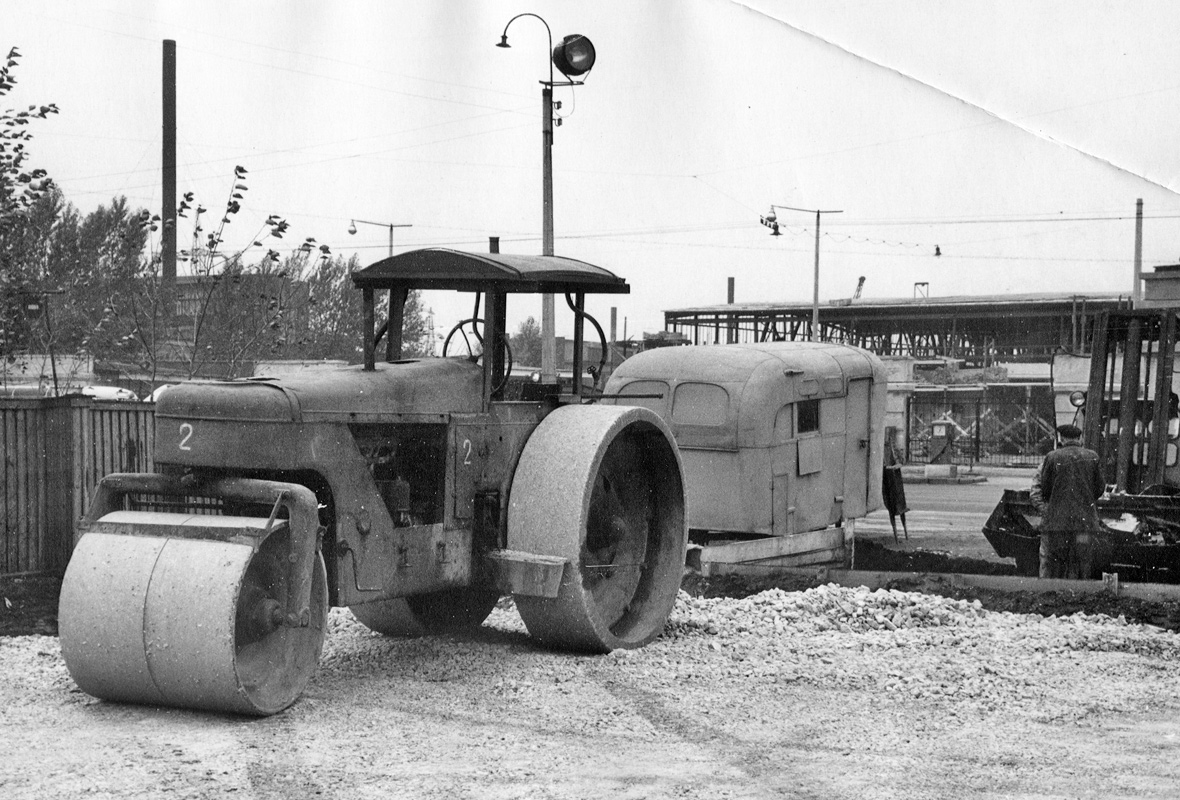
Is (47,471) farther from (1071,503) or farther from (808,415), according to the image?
(1071,503)

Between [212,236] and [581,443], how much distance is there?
909 cm

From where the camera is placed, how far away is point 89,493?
12008mm

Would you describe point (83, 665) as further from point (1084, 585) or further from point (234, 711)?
point (1084, 585)

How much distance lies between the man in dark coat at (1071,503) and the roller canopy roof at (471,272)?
5.49 m

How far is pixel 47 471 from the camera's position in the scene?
38.5 ft

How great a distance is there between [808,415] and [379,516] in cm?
818

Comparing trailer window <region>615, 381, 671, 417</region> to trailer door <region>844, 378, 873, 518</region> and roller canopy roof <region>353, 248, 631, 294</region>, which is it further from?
roller canopy roof <region>353, 248, 631, 294</region>

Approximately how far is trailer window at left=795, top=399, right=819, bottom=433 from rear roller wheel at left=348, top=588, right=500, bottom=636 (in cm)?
609

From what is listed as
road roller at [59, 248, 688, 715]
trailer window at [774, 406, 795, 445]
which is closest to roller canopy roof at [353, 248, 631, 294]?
road roller at [59, 248, 688, 715]

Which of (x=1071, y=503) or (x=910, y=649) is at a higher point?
(x=1071, y=503)

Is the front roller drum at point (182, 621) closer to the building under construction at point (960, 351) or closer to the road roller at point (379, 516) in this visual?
the road roller at point (379, 516)

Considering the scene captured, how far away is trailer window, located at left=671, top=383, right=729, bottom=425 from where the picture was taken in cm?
1407

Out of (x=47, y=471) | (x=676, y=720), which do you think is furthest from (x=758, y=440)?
(x=676, y=720)

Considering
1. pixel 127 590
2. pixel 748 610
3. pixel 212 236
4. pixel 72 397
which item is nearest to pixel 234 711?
pixel 127 590
